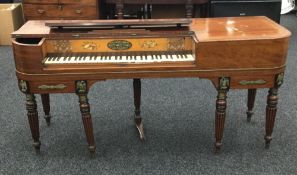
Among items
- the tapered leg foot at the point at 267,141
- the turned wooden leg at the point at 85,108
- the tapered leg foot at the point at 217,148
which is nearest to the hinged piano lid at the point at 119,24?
the turned wooden leg at the point at 85,108

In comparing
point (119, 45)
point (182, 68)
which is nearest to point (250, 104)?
point (182, 68)

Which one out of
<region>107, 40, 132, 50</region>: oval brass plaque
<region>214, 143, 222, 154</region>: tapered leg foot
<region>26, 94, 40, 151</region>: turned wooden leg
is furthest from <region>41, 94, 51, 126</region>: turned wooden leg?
<region>214, 143, 222, 154</region>: tapered leg foot

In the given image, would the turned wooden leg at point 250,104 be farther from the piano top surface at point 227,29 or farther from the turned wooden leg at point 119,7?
the turned wooden leg at point 119,7

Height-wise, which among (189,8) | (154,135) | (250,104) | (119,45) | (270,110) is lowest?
(154,135)

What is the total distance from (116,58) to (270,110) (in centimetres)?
91

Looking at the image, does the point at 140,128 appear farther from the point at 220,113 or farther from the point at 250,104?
the point at 250,104

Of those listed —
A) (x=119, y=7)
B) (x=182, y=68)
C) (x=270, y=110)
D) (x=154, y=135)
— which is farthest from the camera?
(x=119, y=7)

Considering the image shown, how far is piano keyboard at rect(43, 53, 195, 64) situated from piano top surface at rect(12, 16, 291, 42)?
0.13 metres

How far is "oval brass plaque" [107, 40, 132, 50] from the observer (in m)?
2.08

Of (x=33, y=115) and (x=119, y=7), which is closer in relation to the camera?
(x=33, y=115)

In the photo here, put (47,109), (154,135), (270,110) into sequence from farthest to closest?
(47,109), (154,135), (270,110)

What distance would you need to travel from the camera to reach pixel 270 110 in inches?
88.2

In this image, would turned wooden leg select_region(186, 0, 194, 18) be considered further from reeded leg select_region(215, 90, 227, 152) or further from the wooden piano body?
reeded leg select_region(215, 90, 227, 152)

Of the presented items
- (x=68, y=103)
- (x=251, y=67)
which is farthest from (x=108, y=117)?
(x=251, y=67)
